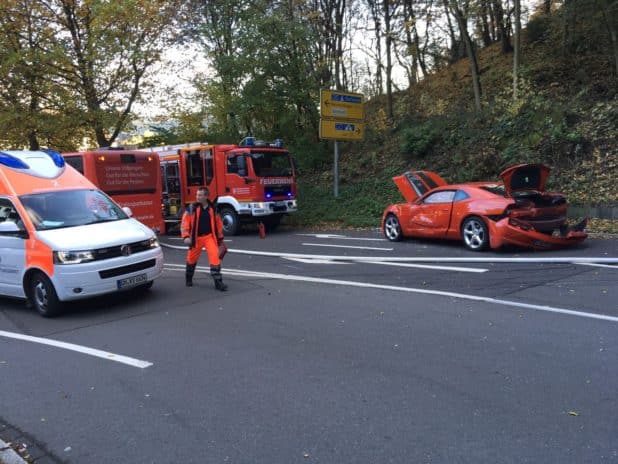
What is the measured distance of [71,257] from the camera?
735 cm

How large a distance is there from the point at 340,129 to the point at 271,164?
4.63m

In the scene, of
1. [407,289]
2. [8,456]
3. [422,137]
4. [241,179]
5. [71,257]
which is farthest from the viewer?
[422,137]

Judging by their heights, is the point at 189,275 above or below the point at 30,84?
below

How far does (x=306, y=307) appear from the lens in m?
7.41

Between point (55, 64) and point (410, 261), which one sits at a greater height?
point (55, 64)

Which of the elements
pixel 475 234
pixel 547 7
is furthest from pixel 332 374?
pixel 547 7

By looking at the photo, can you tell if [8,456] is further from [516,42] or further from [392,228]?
[516,42]

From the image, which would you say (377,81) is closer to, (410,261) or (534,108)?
(534,108)

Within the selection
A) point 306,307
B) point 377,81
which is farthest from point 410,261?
point 377,81

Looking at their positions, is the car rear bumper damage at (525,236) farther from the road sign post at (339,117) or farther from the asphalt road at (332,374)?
the road sign post at (339,117)

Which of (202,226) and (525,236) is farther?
(525,236)

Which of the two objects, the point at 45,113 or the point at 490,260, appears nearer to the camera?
the point at 490,260

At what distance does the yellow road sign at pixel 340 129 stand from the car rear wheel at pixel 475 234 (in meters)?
10.3

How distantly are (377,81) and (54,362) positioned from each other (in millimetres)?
29430
